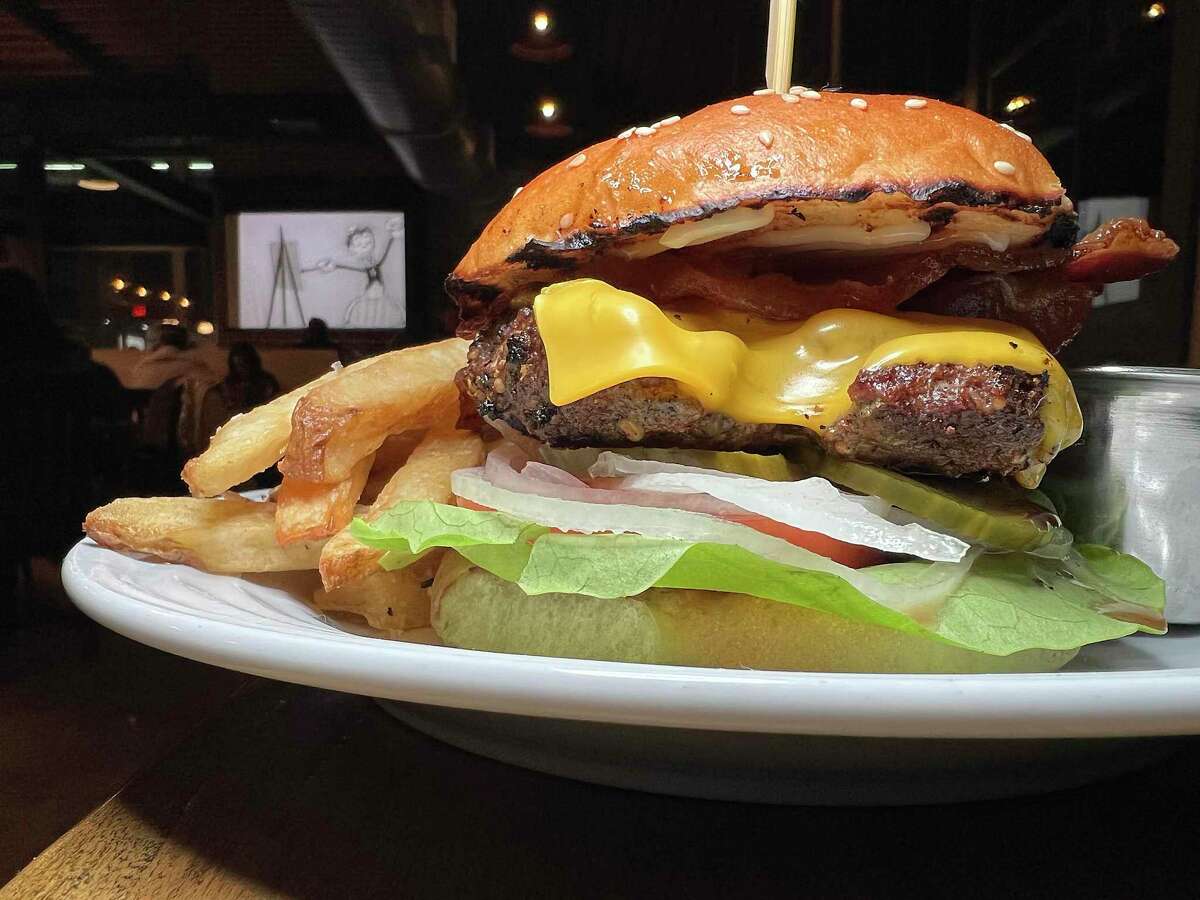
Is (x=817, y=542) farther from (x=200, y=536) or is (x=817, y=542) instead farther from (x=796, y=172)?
(x=200, y=536)

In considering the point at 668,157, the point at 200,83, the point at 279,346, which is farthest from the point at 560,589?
the point at 200,83

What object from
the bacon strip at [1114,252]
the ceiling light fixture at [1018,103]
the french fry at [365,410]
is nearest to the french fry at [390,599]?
the french fry at [365,410]

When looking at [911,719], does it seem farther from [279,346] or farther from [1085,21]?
[1085,21]

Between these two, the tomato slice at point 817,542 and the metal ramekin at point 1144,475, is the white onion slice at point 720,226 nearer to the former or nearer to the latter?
the tomato slice at point 817,542

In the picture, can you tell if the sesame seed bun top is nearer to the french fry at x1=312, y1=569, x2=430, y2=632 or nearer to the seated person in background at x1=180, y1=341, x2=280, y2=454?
the french fry at x1=312, y1=569, x2=430, y2=632

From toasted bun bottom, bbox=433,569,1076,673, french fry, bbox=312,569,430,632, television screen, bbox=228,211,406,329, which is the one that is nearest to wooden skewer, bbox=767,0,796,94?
toasted bun bottom, bbox=433,569,1076,673
